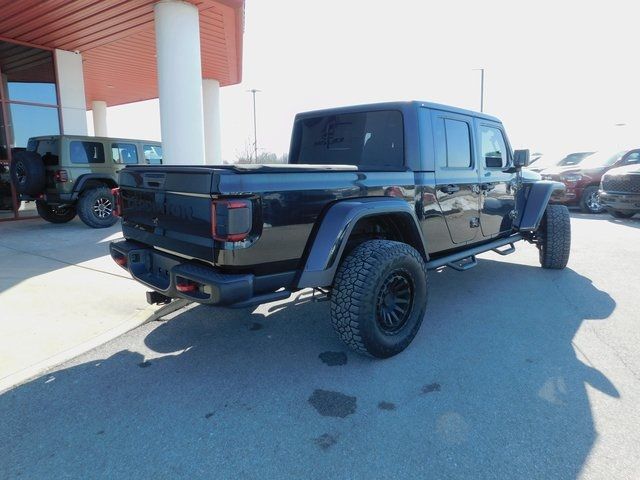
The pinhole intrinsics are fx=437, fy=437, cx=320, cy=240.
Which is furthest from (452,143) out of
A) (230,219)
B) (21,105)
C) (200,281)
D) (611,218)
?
(21,105)

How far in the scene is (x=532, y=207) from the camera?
17.8 ft

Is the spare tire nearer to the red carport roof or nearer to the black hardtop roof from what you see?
the red carport roof

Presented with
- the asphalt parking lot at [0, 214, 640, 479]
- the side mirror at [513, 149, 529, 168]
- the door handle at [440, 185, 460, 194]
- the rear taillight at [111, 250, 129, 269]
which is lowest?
the asphalt parking lot at [0, 214, 640, 479]

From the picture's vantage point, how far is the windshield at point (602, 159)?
40.0ft

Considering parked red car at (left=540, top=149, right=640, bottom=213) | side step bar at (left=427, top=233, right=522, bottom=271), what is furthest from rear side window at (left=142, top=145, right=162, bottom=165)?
parked red car at (left=540, top=149, right=640, bottom=213)

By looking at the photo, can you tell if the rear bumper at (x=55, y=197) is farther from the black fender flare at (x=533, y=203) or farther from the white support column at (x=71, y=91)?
the black fender flare at (x=533, y=203)

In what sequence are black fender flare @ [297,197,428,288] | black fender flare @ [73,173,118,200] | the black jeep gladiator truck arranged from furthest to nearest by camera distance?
black fender flare @ [73,173,118,200] → black fender flare @ [297,197,428,288] → the black jeep gladiator truck

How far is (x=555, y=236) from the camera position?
5.63 meters

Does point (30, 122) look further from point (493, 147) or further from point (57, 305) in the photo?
point (493, 147)

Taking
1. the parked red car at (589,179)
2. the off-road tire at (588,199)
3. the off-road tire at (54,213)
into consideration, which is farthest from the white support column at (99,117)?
the off-road tire at (588,199)

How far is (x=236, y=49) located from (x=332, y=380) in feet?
35.8

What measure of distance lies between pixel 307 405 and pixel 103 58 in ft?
43.2

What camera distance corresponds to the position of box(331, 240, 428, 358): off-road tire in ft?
9.64

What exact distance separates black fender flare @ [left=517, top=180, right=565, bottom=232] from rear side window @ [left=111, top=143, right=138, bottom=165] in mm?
8313
